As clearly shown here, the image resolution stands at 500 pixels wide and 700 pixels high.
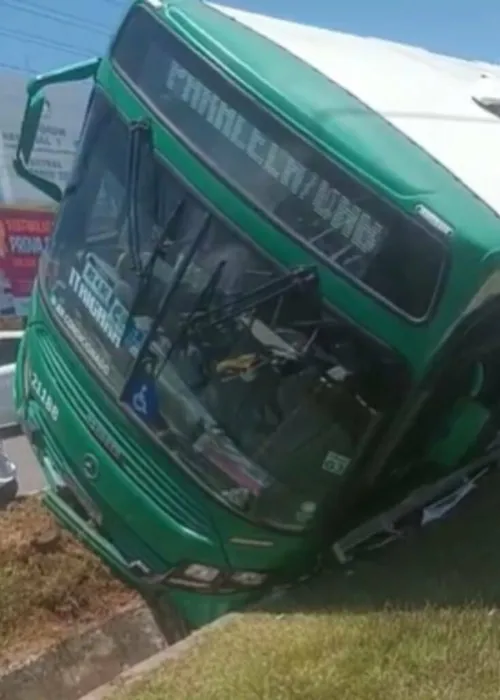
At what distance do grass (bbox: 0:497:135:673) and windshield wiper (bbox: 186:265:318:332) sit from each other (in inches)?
58.6

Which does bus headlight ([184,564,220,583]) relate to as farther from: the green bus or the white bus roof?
the white bus roof

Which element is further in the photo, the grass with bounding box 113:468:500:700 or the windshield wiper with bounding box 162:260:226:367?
the windshield wiper with bounding box 162:260:226:367

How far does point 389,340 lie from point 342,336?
0.20 meters

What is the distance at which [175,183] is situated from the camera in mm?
4855

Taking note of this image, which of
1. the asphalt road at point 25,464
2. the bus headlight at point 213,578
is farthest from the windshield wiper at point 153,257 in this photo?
the asphalt road at point 25,464

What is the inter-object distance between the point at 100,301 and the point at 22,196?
70.7 feet

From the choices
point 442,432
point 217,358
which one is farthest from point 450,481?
point 217,358

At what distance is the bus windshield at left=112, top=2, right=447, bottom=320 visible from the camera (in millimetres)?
4262

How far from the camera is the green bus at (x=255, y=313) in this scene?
Result: 4.33 meters

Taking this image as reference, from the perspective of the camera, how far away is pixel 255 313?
4.59m

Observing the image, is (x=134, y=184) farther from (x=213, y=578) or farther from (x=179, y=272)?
(x=213, y=578)

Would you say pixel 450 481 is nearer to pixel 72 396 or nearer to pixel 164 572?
pixel 164 572

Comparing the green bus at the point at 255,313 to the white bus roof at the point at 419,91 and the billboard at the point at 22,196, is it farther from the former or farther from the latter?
the billboard at the point at 22,196

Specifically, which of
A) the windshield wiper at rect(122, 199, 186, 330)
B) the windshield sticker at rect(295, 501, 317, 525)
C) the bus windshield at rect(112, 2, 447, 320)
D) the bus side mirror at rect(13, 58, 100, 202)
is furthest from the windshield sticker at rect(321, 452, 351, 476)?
the bus side mirror at rect(13, 58, 100, 202)
